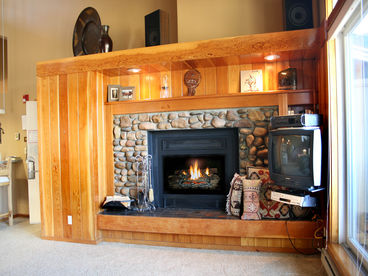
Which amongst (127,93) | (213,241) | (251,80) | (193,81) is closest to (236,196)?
(213,241)

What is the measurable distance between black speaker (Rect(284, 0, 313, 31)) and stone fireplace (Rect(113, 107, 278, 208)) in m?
0.95

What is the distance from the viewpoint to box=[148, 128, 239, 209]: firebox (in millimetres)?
3537

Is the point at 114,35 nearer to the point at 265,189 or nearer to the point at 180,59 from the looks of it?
the point at 180,59

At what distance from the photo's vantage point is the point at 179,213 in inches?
132

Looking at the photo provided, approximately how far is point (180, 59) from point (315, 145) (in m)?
1.67

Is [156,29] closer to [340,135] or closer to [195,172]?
[195,172]

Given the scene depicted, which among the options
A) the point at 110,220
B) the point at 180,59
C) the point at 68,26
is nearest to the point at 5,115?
the point at 68,26

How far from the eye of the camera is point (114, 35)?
14.0ft

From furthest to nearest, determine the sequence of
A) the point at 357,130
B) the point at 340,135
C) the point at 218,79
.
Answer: the point at 218,79 → the point at 340,135 → the point at 357,130

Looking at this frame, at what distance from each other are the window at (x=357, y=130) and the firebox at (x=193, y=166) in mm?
1324

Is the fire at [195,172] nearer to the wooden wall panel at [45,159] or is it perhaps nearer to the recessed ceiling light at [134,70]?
the recessed ceiling light at [134,70]

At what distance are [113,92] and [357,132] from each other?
279 centimetres

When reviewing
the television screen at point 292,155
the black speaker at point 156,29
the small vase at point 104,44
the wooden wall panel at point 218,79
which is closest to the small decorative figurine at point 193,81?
the wooden wall panel at point 218,79

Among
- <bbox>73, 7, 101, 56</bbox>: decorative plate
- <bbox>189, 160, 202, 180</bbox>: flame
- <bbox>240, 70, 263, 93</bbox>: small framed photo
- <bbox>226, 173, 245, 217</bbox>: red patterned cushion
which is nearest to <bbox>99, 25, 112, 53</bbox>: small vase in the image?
<bbox>73, 7, 101, 56</bbox>: decorative plate
